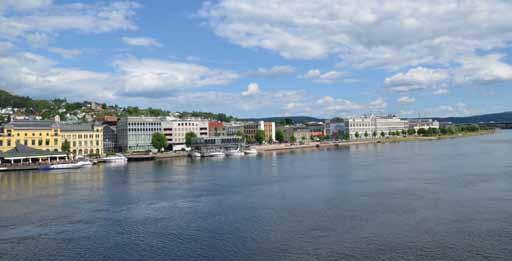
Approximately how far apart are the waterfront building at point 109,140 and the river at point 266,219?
116 ft

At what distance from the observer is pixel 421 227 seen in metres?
16.6

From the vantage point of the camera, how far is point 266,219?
18672mm

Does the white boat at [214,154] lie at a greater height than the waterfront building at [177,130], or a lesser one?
lesser

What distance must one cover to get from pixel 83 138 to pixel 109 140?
8171mm

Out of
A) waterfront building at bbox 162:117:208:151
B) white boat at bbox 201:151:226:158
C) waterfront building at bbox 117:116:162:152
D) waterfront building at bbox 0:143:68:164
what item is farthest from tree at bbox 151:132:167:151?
waterfront building at bbox 0:143:68:164

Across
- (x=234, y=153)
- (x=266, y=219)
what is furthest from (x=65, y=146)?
(x=266, y=219)

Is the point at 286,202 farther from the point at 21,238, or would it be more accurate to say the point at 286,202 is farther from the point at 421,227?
the point at 21,238

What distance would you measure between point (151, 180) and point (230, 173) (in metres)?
6.93

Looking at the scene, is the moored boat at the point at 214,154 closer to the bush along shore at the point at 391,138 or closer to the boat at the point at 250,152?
the boat at the point at 250,152

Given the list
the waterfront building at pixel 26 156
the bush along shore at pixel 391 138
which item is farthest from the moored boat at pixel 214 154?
the waterfront building at pixel 26 156

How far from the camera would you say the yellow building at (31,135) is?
4919 centimetres

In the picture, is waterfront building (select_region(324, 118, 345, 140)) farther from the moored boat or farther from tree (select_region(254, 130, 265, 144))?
the moored boat

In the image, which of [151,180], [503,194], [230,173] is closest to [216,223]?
[503,194]

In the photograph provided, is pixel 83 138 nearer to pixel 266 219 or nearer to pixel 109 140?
pixel 109 140
